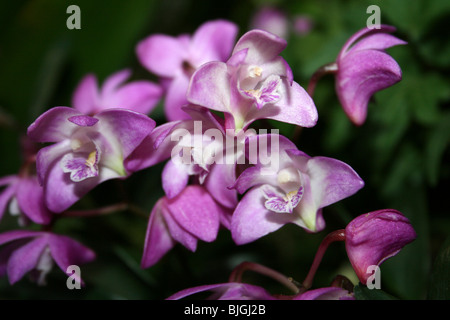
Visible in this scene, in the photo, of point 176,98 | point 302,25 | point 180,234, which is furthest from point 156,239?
point 302,25

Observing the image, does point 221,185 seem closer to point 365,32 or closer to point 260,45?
point 260,45

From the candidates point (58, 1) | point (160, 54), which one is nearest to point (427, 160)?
point (160, 54)

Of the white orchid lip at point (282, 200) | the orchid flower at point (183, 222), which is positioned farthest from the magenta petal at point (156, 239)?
the white orchid lip at point (282, 200)

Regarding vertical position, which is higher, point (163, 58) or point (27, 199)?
point (163, 58)

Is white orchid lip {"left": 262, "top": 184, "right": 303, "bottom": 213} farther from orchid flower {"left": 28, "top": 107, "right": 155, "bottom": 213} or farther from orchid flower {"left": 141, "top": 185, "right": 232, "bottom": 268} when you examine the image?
orchid flower {"left": 28, "top": 107, "right": 155, "bottom": 213}

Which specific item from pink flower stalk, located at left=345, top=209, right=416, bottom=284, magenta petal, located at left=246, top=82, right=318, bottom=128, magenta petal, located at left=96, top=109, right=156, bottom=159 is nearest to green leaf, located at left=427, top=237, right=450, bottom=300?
pink flower stalk, located at left=345, top=209, right=416, bottom=284
